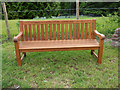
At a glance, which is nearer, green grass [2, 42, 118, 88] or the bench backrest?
green grass [2, 42, 118, 88]

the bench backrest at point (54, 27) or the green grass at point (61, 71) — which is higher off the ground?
the bench backrest at point (54, 27)

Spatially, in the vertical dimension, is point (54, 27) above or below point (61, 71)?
above

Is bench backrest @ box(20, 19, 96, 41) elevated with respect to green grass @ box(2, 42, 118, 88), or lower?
elevated

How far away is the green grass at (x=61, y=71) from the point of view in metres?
2.59

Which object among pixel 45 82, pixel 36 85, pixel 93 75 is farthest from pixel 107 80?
pixel 36 85

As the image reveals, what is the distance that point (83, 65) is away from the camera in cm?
330

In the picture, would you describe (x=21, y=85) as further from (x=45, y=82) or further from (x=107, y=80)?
(x=107, y=80)

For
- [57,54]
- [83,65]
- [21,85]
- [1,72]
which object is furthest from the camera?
[57,54]

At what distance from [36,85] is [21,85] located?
30 cm

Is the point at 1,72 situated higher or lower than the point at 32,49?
lower

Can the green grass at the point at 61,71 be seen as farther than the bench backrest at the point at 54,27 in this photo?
No

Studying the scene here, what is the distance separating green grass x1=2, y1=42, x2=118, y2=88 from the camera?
259 centimetres

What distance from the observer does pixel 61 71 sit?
304cm

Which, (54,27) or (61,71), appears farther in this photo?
(54,27)
